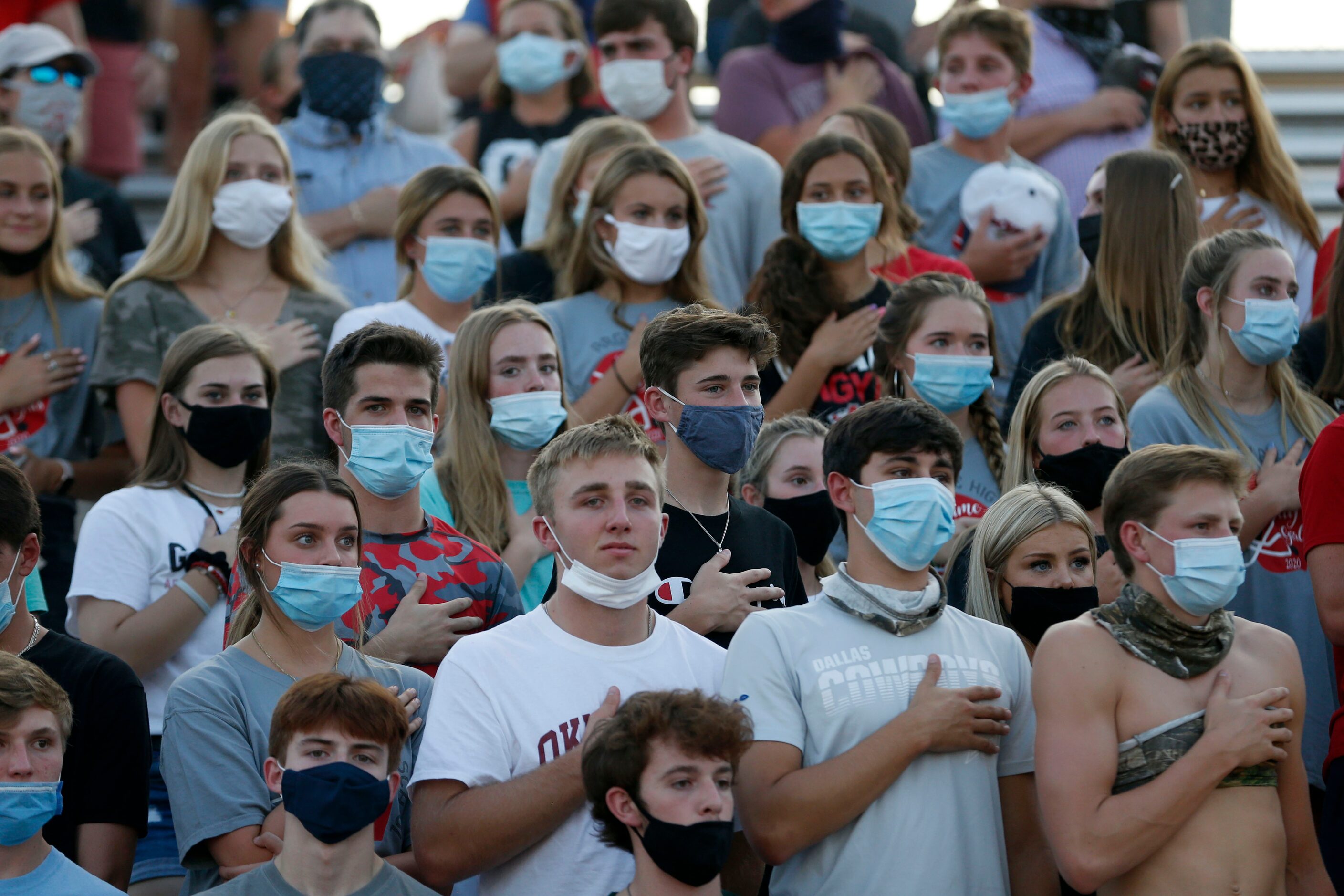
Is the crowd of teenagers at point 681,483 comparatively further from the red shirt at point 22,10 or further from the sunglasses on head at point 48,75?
the red shirt at point 22,10

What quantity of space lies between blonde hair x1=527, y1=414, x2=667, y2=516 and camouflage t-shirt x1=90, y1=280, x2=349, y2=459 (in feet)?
6.32

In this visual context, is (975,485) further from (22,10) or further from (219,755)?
(22,10)

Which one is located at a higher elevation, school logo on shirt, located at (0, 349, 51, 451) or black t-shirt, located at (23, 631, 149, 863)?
school logo on shirt, located at (0, 349, 51, 451)

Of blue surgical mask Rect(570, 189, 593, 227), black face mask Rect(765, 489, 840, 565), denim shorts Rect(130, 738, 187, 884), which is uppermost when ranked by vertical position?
blue surgical mask Rect(570, 189, 593, 227)

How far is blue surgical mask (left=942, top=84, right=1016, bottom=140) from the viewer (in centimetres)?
712

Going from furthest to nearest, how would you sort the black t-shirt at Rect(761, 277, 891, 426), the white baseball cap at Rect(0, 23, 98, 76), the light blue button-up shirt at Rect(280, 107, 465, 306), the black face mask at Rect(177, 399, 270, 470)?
the light blue button-up shirt at Rect(280, 107, 465, 306), the white baseball cap at Rect(0, 23, 98, 76), the black t-shirt at Rect(761, 277, 891, 426), the black face mask at Rect(177, 399, 270, 470)

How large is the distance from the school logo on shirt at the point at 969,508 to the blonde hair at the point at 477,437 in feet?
4.21

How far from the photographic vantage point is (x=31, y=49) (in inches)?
284

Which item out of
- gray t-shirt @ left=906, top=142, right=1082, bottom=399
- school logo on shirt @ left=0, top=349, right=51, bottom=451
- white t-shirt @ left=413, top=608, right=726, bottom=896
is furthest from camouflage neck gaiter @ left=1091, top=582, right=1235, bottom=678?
school logo on shirt @ left=0, top=349, right=51, bottom=451

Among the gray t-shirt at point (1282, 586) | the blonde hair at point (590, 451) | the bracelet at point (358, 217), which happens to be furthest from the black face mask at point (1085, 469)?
the bracelet at point (358, 217)

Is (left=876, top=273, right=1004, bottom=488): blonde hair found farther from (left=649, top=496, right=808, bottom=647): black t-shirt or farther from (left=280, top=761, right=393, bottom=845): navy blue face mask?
(left=280, top=761, right=393, bottom=845): navy blue face mask

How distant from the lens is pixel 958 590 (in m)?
4.77

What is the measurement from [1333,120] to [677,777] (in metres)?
8.65

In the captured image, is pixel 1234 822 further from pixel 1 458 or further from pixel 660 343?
pixel 1 458
